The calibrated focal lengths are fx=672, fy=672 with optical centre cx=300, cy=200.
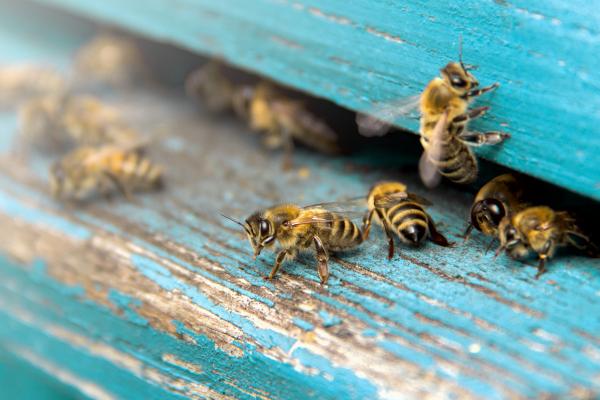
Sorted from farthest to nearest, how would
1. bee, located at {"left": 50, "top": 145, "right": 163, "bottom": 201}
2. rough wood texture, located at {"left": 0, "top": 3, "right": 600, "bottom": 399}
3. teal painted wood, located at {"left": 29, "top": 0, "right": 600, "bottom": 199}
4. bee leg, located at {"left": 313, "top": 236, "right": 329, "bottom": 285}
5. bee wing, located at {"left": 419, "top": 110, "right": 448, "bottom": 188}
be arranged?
bee, located at {"left": 50, "top": 145, "right": 163, "bottom": 201} → bee wing, located at {"left": 419, "top": 110, "right": 448, "bottom": 188} → bee leg, located at {"left": 313, "top": 236, "right": 329, "bottom": 285} → teal painted wood, located at {"left": 29, "top": 0, "right": 600, "bottom": 199} → rough wood texture, located at {"left": 0, "top": 3, "right": 600, "bottom": 399}

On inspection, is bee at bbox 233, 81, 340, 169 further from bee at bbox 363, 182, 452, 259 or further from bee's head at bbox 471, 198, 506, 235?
bee's head at bbox 471, 198, 506, 235

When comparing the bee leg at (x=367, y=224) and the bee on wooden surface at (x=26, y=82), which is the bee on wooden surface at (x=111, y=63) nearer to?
the bee on wooden surface at (x=26, y=82)

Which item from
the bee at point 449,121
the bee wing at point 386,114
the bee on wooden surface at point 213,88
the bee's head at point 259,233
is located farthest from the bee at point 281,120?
the bee's head at point 259,233

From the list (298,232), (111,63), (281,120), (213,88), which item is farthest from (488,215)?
(111,63)

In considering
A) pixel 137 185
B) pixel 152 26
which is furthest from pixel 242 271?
pixel 152 26

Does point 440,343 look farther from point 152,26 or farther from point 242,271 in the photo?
point 152,26

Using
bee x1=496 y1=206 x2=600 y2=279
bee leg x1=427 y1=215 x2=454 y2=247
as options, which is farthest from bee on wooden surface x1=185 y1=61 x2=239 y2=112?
bee x1=496 y1=206 x2=600 y2=279

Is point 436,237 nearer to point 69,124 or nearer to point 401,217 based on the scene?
point 401,217
